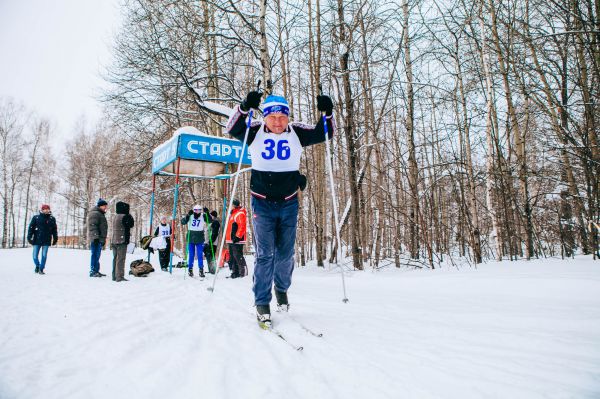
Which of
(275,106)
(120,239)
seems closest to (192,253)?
(120,239)

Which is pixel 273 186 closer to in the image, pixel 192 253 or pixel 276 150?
pixel 276 150

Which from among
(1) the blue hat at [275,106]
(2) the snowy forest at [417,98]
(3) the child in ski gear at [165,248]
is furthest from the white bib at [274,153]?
(3) the child in ski gear at [165,248]

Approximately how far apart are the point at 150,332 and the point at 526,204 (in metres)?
8.48

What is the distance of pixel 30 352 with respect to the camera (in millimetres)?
1876

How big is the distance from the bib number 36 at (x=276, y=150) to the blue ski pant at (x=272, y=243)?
1.32 ft

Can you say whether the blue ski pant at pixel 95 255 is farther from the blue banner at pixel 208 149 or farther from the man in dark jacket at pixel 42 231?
the blue banner at pixel 208 149

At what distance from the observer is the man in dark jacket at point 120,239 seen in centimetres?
631

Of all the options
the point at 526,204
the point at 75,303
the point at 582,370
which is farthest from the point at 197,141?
the point at 526,204

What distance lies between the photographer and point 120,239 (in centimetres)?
647

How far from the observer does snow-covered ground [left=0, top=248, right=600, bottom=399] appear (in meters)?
1.40

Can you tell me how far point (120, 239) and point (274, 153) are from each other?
5253mm

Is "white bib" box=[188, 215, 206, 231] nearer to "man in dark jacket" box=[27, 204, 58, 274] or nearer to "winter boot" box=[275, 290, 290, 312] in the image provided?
"man in dark jacket" box=[27, 204, 58, 274]

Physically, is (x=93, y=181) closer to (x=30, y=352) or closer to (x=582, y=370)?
(x=30, y=352)

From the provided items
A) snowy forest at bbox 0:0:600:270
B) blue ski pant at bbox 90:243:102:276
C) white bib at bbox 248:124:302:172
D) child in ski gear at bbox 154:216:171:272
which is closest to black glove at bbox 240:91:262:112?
white bib at bbox 248:124:302:172
